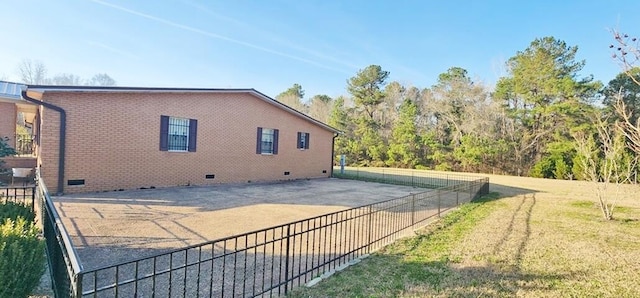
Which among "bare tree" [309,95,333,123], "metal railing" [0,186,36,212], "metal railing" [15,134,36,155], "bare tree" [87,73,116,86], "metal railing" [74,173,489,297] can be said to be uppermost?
"bare tree" [87,73,116,86]

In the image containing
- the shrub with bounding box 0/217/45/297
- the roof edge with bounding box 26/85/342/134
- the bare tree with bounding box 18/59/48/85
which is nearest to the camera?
the shrub with bounding box 0/217/45/297

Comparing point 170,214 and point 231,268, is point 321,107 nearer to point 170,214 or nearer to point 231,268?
point 170,214

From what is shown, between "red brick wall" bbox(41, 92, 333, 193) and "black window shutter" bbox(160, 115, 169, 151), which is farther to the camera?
"black window shutter" bbox(160, 115, 169, 151)

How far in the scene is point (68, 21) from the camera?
42.0ft

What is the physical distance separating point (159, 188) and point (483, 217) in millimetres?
10681

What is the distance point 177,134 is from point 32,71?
1932 inches

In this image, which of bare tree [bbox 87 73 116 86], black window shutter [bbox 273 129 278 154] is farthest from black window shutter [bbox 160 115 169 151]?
bare tree [bbox 87 73 116 86]

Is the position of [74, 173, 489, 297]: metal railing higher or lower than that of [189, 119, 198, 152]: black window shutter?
lower

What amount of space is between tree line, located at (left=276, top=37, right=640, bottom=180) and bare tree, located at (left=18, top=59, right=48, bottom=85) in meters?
43.0

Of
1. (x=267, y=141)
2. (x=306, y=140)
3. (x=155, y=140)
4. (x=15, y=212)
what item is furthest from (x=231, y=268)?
(x=306, y=140)

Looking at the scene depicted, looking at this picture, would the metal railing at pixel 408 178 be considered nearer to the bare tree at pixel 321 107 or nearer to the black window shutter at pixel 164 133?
the black window shutter at pixel 164 133

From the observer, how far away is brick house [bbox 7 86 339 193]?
9484mm

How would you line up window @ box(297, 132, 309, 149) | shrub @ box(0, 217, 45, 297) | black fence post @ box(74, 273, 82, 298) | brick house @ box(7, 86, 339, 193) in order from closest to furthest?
black fence post @ box(74, 273, 82, 298) < shrub @ box(0, 217, 45, 297) < brick house @ box(7, 86, 339, 193) < window @ box(297, 132, 309, 149)

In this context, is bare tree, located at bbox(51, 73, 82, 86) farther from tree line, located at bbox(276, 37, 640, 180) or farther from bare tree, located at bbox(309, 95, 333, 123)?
tree line, located at bbox(276, 37, 640, 180)
